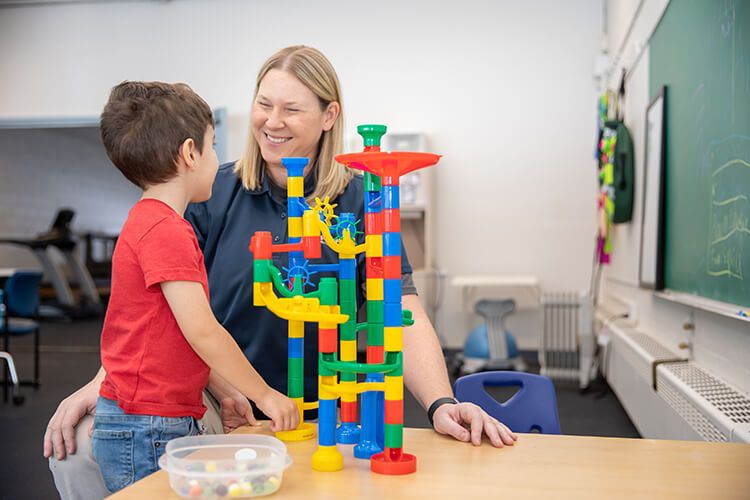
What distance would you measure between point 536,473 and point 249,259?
80 centimetres

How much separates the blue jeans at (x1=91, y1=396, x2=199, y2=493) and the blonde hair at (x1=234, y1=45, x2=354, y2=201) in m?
0.60

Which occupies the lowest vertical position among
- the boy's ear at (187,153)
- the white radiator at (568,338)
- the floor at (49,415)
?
the floor at (49,415)

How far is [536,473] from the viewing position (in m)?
1.02

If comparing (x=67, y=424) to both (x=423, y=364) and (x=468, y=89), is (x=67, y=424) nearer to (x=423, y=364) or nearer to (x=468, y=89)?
(x=423, y=364)

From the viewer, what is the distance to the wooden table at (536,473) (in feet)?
3.09

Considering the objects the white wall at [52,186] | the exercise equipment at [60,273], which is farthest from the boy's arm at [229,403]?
the white wall at [52,186]

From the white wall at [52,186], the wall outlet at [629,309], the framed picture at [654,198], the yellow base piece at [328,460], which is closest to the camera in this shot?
the yellow base piece at [328,460]

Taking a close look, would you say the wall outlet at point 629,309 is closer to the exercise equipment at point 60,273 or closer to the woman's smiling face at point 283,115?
the woman's smiling face at point 283,115

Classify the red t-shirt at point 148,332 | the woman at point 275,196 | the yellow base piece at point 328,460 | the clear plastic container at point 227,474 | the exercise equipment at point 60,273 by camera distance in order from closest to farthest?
the clear plastic container at point 227,474 → the yellow base piece at point 328,460 → the red t-shirt at point 148,332 → the woman at point 275,196 → the exercise equipment at point 60,273

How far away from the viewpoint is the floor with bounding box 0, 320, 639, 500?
10.3ft

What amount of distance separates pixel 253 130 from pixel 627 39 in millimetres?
4062

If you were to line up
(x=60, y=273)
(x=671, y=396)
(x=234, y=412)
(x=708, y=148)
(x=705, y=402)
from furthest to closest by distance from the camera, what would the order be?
1. (x=60, y=273)
2. (x=671, y=396)
3. (x=708, y=148)
4. (x=705, y=402)
5. (x=234, y=412)

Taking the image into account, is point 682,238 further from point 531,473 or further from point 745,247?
point 531,473

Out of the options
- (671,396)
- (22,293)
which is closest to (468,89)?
(22,293)
